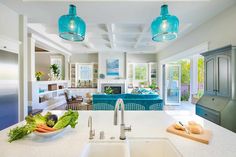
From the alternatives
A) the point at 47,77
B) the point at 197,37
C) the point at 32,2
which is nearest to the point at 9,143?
the point at 32,2

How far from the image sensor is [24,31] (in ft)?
9.91

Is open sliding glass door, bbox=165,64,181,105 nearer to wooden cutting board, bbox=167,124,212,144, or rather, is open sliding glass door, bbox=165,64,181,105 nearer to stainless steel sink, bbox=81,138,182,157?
wooden cutting board, bbox=167,124,212,144

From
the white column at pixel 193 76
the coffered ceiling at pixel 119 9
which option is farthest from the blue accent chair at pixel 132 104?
the white column at pixel 193 76

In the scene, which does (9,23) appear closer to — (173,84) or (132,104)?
(132,104)

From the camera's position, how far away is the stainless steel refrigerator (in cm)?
249

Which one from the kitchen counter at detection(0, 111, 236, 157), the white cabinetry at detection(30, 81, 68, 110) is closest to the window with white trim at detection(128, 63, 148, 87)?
the white cabinetry at detection(30, 81, 68, 110)

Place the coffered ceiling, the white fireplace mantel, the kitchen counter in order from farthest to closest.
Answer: the white fireplace mantel → the coffered ceiling → the kitchen counter

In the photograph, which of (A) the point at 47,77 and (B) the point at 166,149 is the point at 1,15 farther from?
(A) the point at 47,77

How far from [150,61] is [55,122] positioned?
296 inches

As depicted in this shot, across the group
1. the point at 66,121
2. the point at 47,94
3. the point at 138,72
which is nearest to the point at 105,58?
the point at 138,72

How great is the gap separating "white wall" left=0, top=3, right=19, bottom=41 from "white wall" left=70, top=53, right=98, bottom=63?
17.6 ft

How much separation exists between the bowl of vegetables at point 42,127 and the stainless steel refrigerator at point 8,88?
1738 millimetres

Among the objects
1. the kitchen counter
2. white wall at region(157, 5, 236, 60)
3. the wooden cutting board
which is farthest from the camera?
white wall at region(157, 5, 236, 60)

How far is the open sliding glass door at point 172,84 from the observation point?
6.93m
